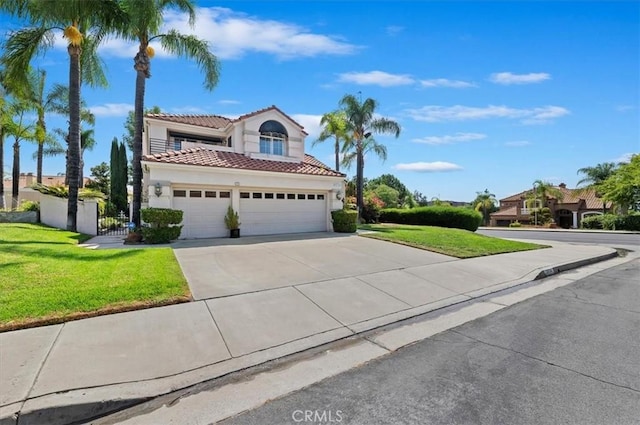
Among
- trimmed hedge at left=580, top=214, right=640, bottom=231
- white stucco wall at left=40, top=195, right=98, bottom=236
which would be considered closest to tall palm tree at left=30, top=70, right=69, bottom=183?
white stucco wall at left=40, top=195, right=98, bottom=236

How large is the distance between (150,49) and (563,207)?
53.9 metres

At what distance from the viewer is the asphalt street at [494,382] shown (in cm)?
300

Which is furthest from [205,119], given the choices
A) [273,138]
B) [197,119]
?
[273,138]

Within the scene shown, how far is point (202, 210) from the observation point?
14.2 metres

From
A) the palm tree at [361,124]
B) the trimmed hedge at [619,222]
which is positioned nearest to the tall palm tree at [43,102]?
the palm tree at [361,124]

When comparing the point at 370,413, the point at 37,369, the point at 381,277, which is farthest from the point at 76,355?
the point at 381,277

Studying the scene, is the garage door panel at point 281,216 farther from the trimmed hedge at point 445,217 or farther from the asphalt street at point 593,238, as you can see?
the asphalt street at point 593,238

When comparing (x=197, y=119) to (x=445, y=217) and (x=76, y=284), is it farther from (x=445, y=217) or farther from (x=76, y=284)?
(x=445, y=217)

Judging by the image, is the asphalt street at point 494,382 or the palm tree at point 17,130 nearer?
the asphalt street at point 494,382

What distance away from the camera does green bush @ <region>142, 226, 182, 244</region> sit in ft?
40.1

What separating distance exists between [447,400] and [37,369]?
435 cm

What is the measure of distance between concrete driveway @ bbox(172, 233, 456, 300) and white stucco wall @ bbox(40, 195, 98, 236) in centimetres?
606

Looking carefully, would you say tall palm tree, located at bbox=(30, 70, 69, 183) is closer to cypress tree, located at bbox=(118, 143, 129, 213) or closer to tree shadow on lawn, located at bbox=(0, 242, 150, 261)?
cypress tree, located at bbox=(118, 143, 129, 213)

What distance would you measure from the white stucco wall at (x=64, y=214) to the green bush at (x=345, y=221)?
11.6 meters
